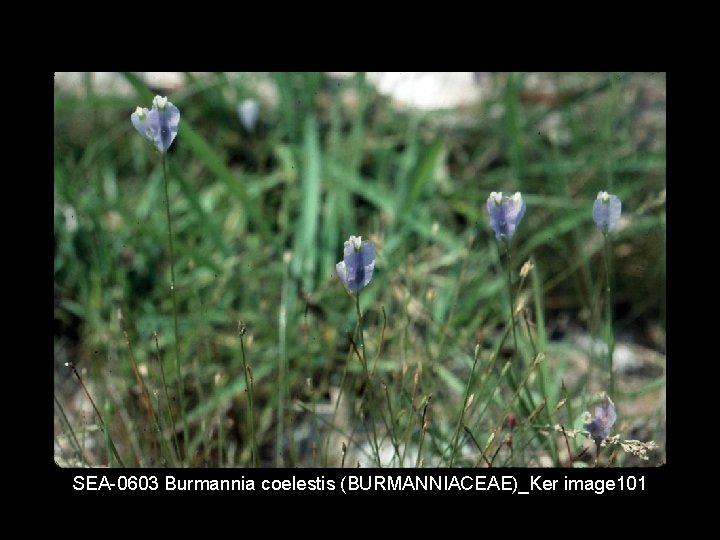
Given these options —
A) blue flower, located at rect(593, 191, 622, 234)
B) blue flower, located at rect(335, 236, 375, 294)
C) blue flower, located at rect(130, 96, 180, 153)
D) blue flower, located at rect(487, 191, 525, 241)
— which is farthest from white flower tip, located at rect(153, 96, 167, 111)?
blue flower, located at rect(593, 191, 622, 234)

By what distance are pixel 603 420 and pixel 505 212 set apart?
0.88ft

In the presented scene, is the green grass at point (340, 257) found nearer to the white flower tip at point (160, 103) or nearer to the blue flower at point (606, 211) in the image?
the blue flower at point (606, 211)

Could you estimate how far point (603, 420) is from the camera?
971mm

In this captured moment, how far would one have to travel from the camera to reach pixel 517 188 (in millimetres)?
1755

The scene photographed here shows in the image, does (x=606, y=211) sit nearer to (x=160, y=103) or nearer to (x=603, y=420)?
(x=603, y=420)

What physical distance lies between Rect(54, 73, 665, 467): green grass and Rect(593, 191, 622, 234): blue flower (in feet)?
0.79

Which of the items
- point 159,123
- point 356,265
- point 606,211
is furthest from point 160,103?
point 606,211

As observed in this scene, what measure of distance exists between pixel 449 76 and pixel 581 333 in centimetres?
81

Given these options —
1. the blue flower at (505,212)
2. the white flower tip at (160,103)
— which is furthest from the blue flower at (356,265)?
the white flower tip at (160,103)

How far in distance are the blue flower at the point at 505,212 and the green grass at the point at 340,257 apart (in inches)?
9.0

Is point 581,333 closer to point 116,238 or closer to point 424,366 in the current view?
point 424,366

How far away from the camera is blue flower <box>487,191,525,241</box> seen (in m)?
0.96

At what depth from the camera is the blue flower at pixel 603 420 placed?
963 mm
